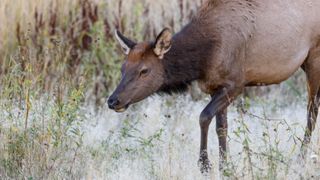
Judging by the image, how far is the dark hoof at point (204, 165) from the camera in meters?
8.41

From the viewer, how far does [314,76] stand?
968 centimetres

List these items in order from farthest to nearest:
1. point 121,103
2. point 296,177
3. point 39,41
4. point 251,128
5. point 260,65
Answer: point 39,41, point 251,128, point 260,65, point 121,103, point 296,177

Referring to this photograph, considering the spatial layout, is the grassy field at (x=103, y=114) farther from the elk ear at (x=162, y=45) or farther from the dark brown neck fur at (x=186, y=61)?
the elk ear at (x=162, y=45)

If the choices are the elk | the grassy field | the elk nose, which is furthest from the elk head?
the grassy field

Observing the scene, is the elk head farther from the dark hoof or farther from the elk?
the dark hoof

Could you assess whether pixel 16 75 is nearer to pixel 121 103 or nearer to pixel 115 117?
pixel 121 103

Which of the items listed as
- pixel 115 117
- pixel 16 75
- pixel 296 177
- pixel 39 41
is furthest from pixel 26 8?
pixel 296 177

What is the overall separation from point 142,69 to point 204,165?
1.08 meters

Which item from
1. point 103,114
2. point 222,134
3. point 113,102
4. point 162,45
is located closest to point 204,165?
point 222,134

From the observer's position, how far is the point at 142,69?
8.73 metres

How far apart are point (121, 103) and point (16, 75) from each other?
1.12 m

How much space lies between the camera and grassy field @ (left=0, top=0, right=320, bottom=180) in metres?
8.23

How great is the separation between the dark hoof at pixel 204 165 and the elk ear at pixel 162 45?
1072 millimetres

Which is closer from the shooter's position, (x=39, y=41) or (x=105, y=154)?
(x=105, y=154)
